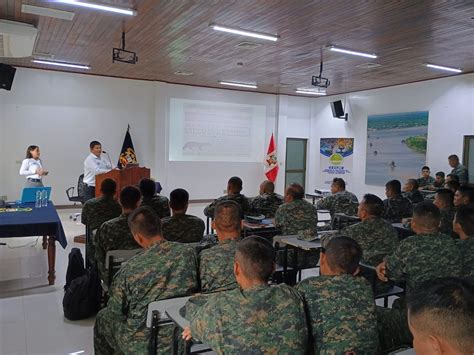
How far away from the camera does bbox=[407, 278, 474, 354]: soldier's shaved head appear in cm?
101

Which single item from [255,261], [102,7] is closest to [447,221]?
[255,261]

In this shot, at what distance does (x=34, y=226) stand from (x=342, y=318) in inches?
135

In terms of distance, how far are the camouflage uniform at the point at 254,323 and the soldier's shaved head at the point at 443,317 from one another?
1.85 ft

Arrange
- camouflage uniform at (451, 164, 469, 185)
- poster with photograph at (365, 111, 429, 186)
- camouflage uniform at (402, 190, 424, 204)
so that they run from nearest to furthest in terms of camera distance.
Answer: camouflage uniform at (402, 190, 424, 204)
camouflage uniform at (451, 164, 469, 185)
poster with photograph at (365, 111, 429, 186)

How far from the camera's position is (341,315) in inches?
68.1

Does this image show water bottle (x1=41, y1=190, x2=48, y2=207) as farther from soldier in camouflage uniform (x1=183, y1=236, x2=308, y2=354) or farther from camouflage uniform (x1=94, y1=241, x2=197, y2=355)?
soldier in camouflage uniform (x1=183, y1=236, x2=308, y2=354)

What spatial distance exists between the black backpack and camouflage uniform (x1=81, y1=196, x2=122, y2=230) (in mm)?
900

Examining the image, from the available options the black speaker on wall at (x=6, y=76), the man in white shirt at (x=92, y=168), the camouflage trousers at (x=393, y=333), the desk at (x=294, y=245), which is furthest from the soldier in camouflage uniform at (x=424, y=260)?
the black speaker on wall at (x=6, y=76)

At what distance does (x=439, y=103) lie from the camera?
936 centimetres

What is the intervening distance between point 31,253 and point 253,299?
5.06m

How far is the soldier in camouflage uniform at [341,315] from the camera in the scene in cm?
171

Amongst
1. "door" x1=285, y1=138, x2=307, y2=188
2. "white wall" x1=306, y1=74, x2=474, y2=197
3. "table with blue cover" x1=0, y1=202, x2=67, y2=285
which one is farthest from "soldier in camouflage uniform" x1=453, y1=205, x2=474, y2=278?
"door" x1=285, y1=138, x2=307, y2=188

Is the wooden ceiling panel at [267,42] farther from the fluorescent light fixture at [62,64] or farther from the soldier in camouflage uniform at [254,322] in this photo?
the soldier in camouflage uniform at [254,322]

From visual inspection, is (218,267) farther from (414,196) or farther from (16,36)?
(16,36)
